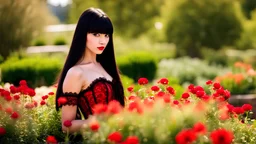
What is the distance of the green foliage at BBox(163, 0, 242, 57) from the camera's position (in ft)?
68.2

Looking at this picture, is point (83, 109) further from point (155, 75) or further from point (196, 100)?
point (155, 75)

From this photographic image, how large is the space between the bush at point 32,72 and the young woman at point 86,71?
6.78 m

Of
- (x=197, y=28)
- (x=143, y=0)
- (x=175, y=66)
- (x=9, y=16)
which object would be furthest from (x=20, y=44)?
(x=143, y=0)

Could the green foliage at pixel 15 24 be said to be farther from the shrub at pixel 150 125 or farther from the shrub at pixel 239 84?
the shrub at pixel 150 125

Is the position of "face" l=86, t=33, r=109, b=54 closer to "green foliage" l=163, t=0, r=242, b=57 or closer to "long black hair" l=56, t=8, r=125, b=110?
"long black hair" l=56, t=8, r=125, b=110

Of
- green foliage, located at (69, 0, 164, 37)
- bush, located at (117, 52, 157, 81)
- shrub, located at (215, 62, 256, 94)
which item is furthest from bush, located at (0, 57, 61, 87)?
green foliage, located at (69, 0, 164, 37)

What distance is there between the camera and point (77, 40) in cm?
437

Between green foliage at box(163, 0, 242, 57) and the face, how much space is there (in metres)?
16.5

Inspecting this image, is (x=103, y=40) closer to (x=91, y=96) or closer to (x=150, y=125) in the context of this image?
(x=91, y=96)

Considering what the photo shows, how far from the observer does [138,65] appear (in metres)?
12.2

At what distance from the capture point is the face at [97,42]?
4.36 m

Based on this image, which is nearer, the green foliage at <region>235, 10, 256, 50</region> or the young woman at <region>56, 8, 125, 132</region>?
the young woman at <region>56, 8, 125, 132</region>

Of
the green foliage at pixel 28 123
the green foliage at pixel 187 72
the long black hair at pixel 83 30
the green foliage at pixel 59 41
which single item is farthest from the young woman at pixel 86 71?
the green foliage at pixel 59 41

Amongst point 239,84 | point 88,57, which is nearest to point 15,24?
point 239,84
